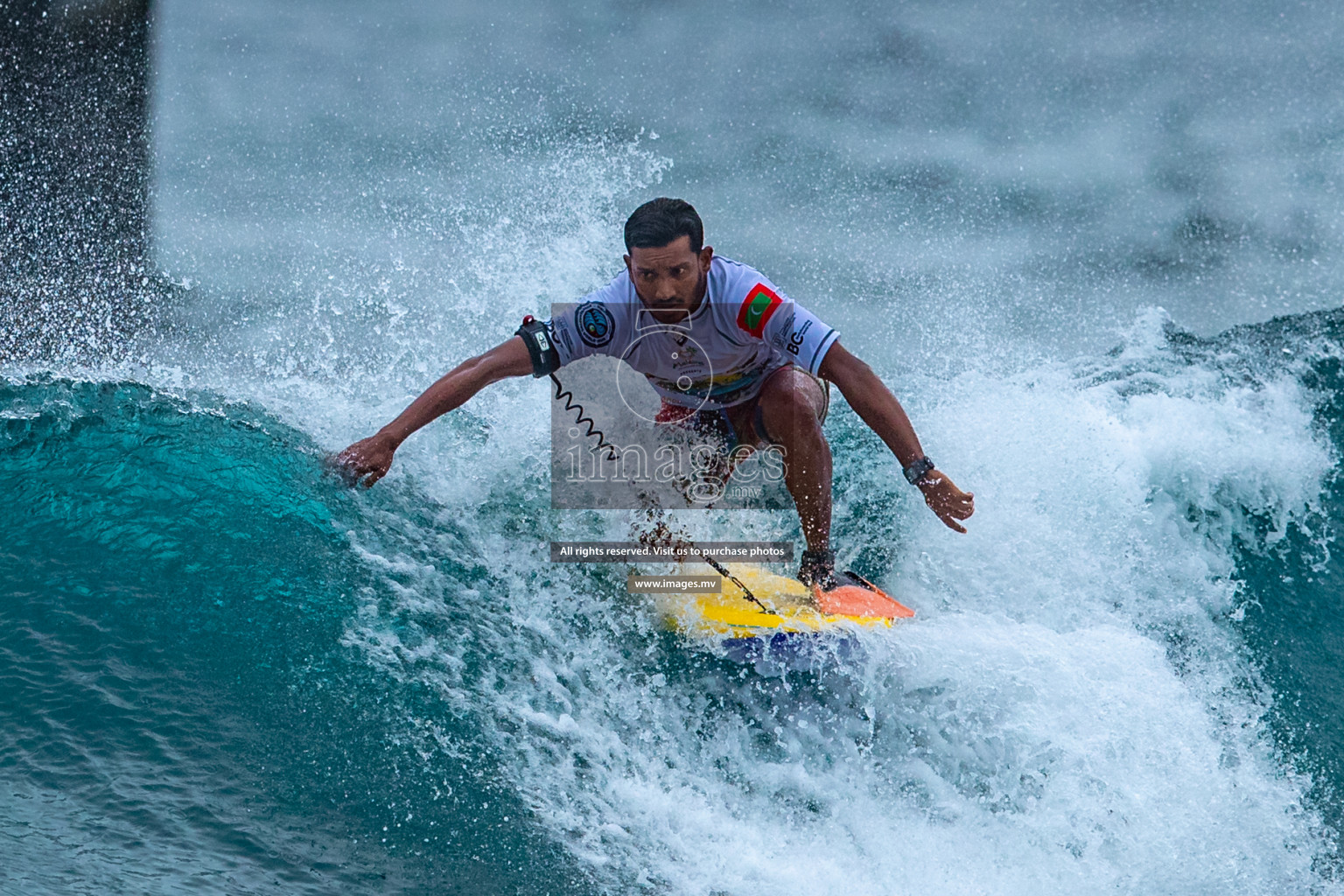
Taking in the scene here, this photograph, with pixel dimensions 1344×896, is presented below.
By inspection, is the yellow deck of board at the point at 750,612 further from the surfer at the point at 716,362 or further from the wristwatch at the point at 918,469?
the wristwatch at the point at 918,469

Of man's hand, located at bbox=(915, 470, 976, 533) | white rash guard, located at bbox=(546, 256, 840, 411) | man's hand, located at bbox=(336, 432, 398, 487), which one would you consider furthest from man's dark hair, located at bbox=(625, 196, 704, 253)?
man's hand, located at bbox=(915, 470, 976, 533)

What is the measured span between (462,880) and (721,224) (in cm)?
561

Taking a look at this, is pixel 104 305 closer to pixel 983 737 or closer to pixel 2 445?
pixel 2 445

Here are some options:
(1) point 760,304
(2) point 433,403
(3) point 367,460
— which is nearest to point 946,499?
(1) point 760,304

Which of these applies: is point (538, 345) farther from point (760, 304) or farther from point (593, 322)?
point (760, 304)

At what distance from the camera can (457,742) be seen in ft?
9.06

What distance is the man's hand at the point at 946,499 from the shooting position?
2770 millimetres

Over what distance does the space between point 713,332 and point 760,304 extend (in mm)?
172

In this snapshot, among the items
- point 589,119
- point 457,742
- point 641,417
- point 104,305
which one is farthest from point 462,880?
point 589,119

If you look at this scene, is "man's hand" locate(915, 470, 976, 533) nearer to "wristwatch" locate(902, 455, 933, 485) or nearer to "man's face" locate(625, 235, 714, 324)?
"wristwatch" locate(902, 455, 933, 485)

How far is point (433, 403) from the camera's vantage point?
2.80m

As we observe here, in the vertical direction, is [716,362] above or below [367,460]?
above

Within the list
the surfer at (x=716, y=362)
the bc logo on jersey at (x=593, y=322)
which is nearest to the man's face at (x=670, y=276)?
the surfer at (x=716, y=362)

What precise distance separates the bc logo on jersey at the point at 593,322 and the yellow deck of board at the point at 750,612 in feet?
2.63
